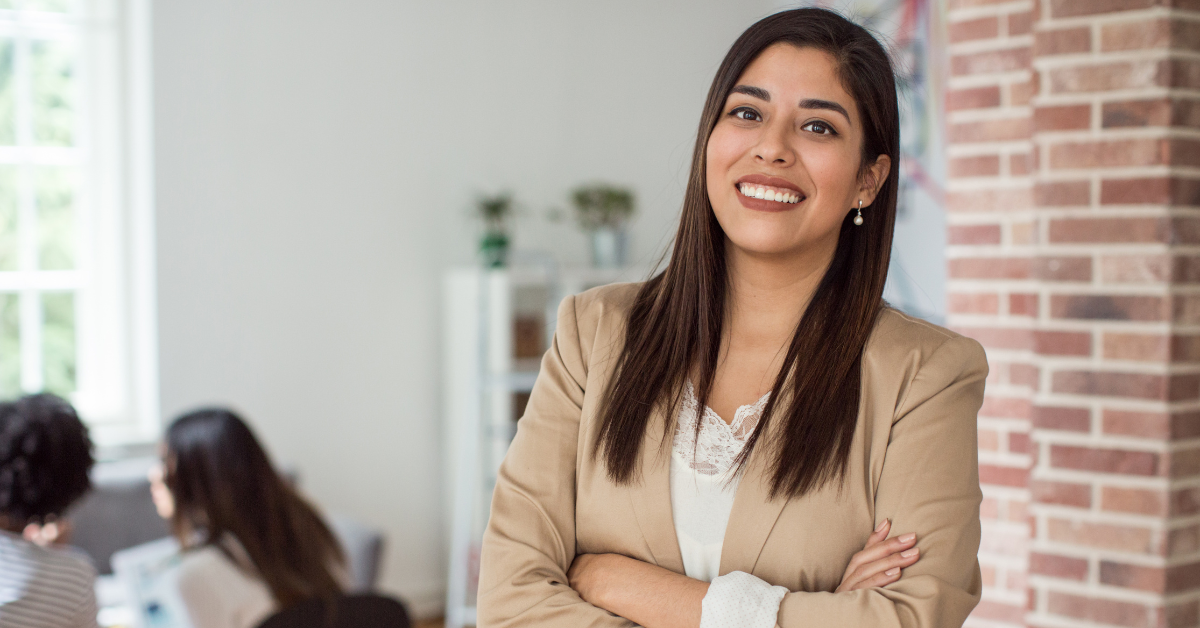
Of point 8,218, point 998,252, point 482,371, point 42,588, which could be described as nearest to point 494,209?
point 482,371

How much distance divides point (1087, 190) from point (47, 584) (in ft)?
6.73

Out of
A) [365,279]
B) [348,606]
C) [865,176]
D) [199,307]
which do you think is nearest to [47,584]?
[348,606]

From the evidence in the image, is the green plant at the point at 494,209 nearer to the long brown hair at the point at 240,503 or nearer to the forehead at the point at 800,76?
the long brown hair at the point at 240,503

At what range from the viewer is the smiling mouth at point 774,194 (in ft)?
4.06

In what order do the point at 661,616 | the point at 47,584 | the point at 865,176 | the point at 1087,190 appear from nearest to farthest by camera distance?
the point at 661,616
the point at 865,176
the point at 47,584
the point at 1087,190

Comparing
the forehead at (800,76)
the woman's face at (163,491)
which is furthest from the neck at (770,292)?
the woman's face at (163,491)

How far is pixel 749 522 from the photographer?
1.23 meters

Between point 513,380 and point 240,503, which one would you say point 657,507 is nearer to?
point 240,503

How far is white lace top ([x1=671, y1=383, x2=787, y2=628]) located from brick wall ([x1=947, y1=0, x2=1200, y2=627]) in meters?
0.94

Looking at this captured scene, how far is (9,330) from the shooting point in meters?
3.71

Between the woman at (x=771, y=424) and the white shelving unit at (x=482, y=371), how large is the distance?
8.24 feet

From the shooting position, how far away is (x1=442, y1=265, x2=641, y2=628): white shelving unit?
12.9ft

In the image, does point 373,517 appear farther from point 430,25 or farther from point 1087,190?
point 1087,190

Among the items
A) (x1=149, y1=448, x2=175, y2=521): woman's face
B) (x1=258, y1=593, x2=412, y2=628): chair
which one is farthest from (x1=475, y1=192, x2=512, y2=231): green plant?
(x1=258, y1=593, x2=412, y2=628): chair
